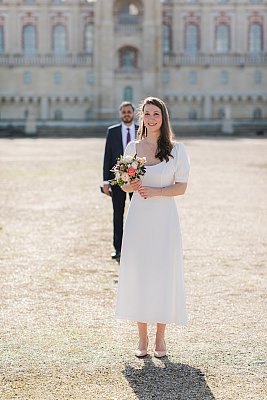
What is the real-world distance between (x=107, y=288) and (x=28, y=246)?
3.19 metres

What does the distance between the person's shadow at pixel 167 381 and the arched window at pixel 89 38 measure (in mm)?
59242

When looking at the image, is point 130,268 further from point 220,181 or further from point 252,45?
point 252,45

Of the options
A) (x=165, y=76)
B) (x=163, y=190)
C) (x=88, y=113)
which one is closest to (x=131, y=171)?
(x=163, y=190)

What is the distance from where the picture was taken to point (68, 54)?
63.6 m

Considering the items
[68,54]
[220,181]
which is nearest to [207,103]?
[68,54]

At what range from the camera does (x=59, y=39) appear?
6438 centimetres

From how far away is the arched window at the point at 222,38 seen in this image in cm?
6469

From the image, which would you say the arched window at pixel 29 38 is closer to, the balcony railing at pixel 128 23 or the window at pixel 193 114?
the balcony railing at pixel 128 23

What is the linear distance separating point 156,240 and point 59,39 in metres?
59.9

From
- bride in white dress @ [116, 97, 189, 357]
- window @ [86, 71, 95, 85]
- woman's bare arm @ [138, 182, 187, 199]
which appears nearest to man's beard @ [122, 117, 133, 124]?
bride in white dress @ [116, 97, 189, 357]

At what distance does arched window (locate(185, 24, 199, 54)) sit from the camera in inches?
2542

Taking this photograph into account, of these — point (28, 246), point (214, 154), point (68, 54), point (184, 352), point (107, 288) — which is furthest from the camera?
point (68, 54)

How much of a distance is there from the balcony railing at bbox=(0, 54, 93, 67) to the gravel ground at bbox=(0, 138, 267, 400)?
45974mm

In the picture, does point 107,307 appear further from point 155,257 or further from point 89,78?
point 89,78
